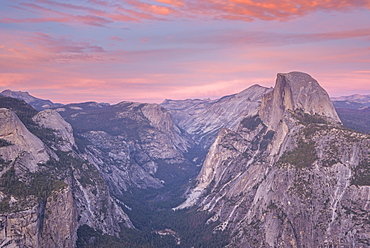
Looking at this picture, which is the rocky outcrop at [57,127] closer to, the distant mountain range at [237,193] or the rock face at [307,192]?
the distant mountain range at [237,193]

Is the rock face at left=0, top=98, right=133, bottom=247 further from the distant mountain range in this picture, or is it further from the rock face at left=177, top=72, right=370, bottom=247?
the rock face at left=177, top=72, right=370, bottom=247

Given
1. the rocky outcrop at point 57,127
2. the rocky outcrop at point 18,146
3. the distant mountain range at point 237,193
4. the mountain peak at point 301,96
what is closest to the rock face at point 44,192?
the rocky outcrop at point 18,146

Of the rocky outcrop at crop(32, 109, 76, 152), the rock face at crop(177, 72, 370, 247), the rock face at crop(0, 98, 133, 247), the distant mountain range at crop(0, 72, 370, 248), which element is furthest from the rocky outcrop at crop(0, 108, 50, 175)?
the rock face at crop(177, 72, 370, 247)

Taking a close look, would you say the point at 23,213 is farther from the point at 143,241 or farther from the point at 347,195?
the point at 347,195

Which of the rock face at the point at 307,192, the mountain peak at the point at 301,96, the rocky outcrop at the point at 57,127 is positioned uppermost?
the mountain peak at the point at 301,96

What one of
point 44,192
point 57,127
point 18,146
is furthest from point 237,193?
point 18,146

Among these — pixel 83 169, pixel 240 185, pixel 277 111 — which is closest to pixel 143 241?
pixel 83 169
